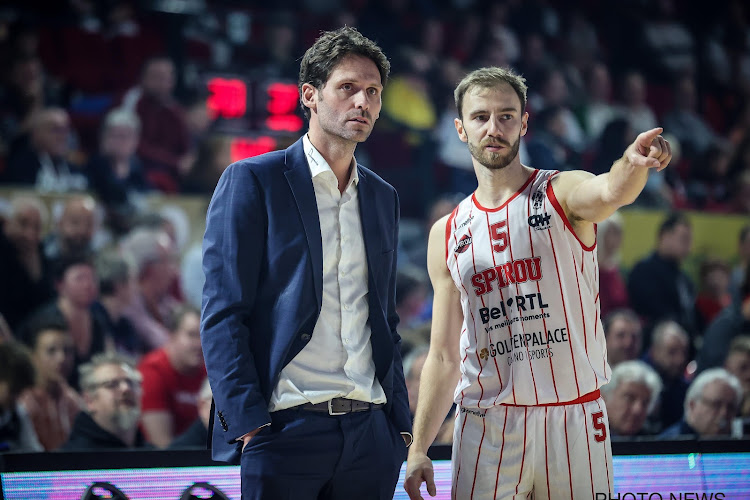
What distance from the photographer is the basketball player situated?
204 centimetres

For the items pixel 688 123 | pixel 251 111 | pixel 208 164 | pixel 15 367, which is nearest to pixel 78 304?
pixel 15 367

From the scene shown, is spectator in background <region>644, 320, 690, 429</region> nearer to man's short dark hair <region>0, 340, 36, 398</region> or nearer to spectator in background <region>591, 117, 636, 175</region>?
spectator in background <region>591, 117, 636, 175</region>

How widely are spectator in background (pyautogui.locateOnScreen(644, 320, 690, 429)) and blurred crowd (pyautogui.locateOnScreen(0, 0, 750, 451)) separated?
0.01m

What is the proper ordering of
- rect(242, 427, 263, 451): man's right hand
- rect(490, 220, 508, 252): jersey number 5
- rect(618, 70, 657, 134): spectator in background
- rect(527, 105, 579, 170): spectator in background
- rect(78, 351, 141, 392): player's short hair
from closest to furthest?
1. rect(242, 427, 263, 451): man's right hand
2. rect(490, 220, 508, 252): jersey number 5
3. rect(78, 351, 141, 392): player's short hair
4. rect(527, 105, 579, 170): spectator in background
5. rect(618, 70, 657, 134): spectator in background

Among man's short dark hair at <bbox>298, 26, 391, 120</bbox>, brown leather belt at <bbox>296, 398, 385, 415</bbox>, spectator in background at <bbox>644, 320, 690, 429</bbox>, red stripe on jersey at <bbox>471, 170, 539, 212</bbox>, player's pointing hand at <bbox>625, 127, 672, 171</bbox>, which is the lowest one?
spectator in background at <bbox>644, 320, 690, 429</bbox>

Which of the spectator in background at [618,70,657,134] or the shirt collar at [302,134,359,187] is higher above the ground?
the spectator in background at [618,70,657,134]

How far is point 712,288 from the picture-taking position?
6.88m

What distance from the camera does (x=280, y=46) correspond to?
7.02 meters

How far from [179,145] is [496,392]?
4.69 metres

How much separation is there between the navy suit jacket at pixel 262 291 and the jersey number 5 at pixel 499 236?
1.14 ft

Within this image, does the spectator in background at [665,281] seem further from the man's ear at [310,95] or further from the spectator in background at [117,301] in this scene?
the man's ear at [310,95]

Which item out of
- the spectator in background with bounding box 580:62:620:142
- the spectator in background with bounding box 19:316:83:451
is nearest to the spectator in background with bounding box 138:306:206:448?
the spectator in background with bounding box 19:316:83:451

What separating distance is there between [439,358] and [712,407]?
242cm

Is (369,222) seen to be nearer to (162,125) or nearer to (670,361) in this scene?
(670,361)
